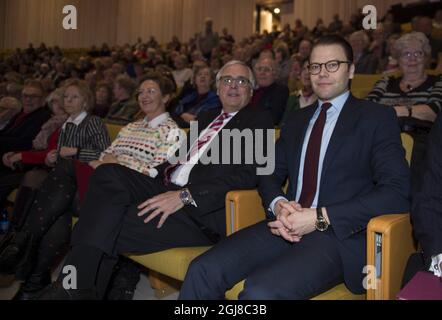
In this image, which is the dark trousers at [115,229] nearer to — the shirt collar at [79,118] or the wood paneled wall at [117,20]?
the shirt collar at [79,118]

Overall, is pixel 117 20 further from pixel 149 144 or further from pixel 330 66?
pixel 330 66

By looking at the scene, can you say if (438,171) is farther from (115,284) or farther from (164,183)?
(115,284)

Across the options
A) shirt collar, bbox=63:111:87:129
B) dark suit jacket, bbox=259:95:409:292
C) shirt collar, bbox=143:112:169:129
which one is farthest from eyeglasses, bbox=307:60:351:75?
shirt collar, bbox=63:111:87:129

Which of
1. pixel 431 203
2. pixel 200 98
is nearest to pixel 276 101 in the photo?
pixel 200 98

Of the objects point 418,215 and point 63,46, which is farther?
point 63,46

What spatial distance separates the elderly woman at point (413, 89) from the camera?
2.00 m

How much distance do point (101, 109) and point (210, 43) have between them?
15.2 feet

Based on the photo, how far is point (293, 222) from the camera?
134 centimetres

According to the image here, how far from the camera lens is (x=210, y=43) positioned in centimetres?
848

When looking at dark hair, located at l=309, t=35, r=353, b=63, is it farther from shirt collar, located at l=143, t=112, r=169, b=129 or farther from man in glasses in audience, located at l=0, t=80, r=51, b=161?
man in glasses in audience, located at l=0, t=80, r=51, b=161

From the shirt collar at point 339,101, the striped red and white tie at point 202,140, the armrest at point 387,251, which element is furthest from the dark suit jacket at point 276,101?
the armrest at point 387,251

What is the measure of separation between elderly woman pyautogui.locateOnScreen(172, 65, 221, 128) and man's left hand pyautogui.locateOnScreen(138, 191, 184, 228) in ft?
6.09

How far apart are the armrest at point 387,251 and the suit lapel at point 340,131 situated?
0.25m

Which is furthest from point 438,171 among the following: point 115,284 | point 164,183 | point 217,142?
point 115,284
